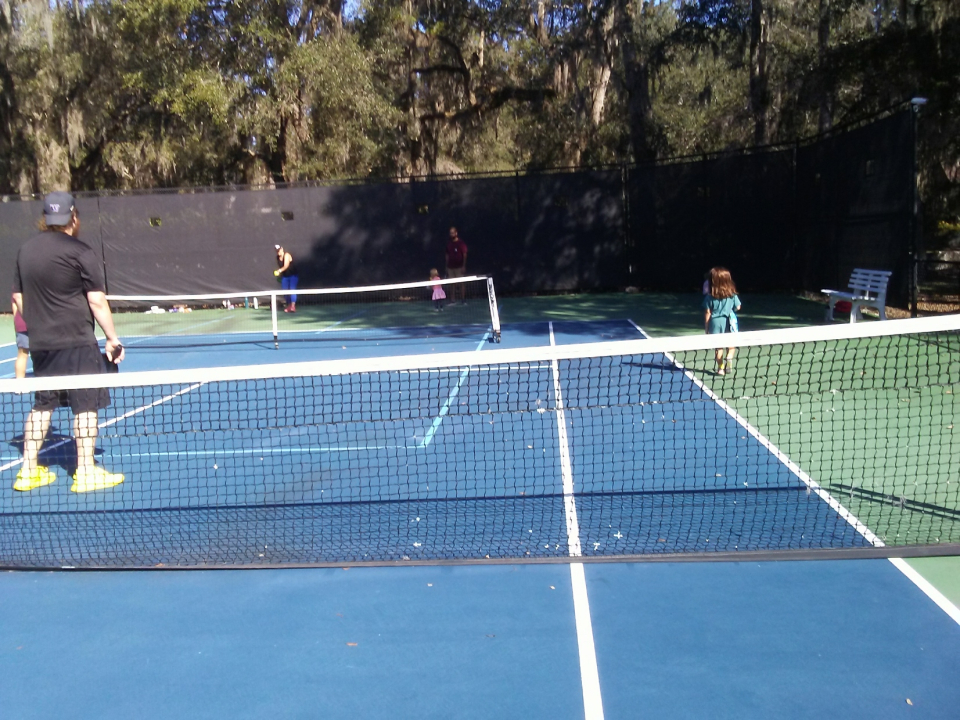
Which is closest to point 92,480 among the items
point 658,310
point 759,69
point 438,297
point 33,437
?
point 33,437

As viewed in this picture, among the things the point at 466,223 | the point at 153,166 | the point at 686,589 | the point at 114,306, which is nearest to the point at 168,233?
the point at 114,306

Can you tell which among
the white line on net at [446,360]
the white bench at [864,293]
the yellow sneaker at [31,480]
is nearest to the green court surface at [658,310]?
the white bench at [864,293]

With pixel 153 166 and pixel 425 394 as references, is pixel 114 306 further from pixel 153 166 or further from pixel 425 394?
pixel 425 394

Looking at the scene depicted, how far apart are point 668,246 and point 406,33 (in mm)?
10003

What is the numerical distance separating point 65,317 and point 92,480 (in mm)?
1074

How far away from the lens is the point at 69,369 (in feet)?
18.8

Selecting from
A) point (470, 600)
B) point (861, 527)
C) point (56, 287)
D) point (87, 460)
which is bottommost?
point (470, 600)

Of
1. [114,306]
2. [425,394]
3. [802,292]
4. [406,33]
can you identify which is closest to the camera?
[425,394]

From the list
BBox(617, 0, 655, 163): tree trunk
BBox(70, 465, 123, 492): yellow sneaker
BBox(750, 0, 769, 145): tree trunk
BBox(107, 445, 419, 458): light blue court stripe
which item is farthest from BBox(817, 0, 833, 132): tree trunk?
BBox(70, 465, 123, 492): yellow sneaker

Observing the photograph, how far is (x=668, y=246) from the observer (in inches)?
837

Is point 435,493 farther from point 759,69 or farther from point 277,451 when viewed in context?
point 759,69

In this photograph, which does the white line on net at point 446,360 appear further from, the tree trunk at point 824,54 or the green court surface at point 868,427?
the tree trunk at point 824,54

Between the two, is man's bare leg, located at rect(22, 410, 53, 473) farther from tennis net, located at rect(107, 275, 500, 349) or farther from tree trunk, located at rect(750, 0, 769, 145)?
tree trunk, located at rect(750, 0, 769, 145)

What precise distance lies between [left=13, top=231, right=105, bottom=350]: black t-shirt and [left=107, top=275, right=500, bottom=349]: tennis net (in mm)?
6750
